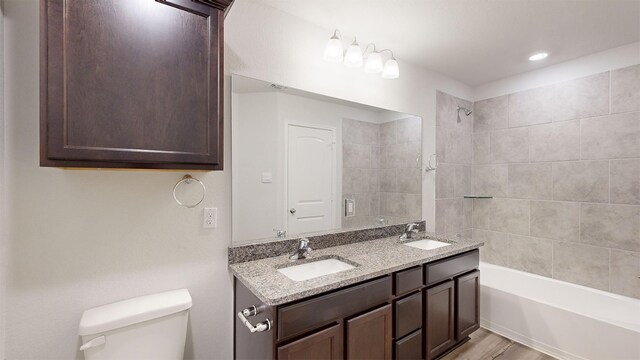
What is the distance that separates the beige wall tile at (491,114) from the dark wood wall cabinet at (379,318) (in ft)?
5.25

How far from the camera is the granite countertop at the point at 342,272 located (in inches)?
48.2

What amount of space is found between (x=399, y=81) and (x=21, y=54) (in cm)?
238

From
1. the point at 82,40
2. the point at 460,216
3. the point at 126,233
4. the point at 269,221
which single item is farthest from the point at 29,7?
the point at 460,216

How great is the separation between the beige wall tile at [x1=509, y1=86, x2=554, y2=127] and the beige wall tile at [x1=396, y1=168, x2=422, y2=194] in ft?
4.02

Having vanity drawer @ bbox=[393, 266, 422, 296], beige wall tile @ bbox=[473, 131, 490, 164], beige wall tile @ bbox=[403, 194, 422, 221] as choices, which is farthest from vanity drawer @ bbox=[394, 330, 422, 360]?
beige wall tile @ bbox=[473, 131, 490, 164]

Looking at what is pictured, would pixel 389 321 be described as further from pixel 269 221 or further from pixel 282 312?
pixel 269 221

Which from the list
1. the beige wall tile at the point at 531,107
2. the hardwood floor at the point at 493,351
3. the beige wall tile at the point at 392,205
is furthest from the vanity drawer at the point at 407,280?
the beige wall tile at the point at 531,107

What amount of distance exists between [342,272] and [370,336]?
0.38 meters

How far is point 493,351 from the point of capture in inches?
86.0

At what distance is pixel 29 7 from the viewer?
43.9 inches

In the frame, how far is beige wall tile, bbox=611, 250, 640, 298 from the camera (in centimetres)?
216

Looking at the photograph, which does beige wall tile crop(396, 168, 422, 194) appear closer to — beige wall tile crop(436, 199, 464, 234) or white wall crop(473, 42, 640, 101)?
beige wall tile crop(436, 199, 464, 234)

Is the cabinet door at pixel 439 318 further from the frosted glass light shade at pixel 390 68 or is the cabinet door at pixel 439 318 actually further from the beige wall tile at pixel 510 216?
the frosted glass light shade at pixel 390 68

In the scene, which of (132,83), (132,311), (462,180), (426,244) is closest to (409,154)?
(426,244)
